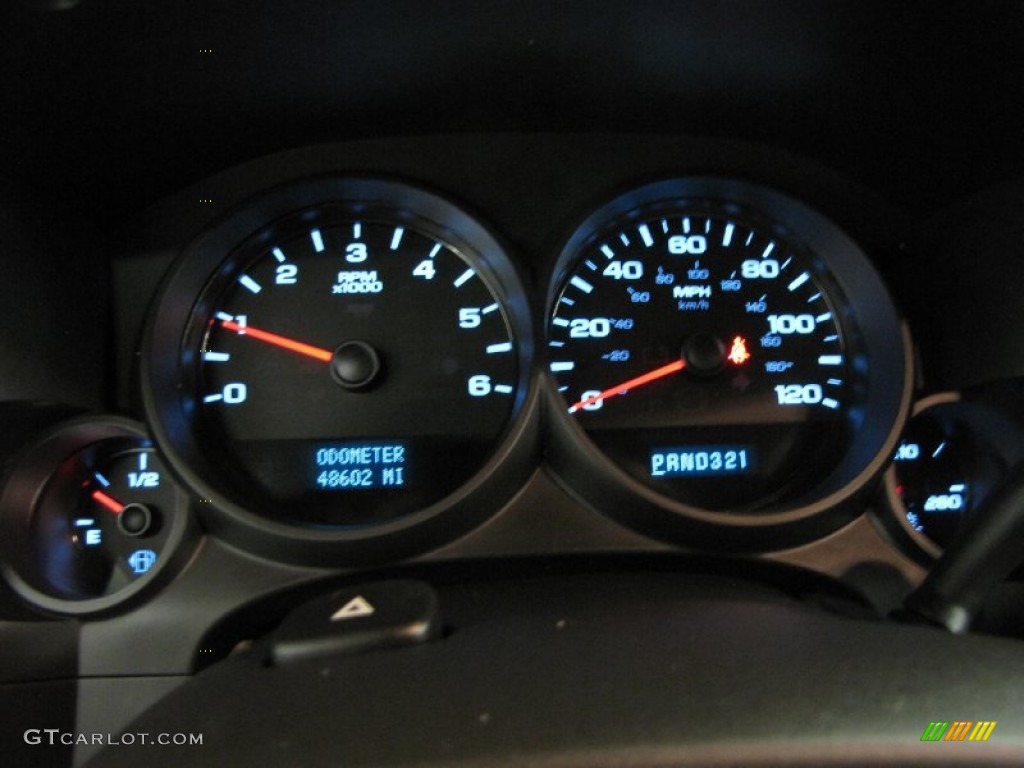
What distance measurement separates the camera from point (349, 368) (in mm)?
2053

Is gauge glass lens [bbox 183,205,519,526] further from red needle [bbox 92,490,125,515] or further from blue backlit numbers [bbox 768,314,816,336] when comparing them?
blue backlit numbers [bbox 768,314,816,336]

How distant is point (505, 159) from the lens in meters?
2.18

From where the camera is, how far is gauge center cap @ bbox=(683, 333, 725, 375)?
2104 mm

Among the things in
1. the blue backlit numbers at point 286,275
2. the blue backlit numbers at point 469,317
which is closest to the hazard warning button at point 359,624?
the blue backlit numbers at point 469,317

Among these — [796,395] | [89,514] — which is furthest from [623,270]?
[89,514]

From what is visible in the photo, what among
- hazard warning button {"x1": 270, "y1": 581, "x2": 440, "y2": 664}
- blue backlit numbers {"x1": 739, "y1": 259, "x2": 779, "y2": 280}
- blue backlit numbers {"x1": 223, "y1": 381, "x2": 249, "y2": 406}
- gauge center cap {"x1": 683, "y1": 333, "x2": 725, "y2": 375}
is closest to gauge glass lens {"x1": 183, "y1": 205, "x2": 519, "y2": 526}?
blue backlit numbers {"x1": 223, "y1": 381, "x2": 249, "y2": 406}

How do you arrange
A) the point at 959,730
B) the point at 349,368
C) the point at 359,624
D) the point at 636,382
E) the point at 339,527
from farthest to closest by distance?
1. the point at 636,382
2. the point at 349,368
3. the point at 339,527
4. the point at 359,624
5. the point at 959,730

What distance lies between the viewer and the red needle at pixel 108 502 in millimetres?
1972

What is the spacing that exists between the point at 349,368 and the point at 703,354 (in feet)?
2.60

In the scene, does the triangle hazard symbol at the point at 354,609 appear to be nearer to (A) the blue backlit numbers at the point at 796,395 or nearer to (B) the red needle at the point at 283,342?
(B) the red needle at the point at 283,342

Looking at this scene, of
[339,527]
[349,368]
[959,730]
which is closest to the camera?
[959,730]

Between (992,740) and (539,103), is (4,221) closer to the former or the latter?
(539,103)

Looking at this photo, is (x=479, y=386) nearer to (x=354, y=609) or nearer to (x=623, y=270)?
(x=623, y=270)

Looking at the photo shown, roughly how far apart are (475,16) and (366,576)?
1081 millimetres
